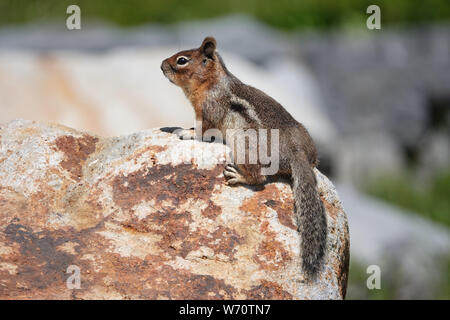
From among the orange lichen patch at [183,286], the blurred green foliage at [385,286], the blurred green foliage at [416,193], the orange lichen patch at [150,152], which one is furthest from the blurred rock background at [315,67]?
the orange lichen patch at [183,286]

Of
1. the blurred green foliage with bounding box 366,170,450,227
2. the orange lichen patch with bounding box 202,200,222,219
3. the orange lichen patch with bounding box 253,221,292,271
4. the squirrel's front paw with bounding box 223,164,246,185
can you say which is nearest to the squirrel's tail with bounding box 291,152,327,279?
the orange lichen patch with bounding box 253,221,292,271

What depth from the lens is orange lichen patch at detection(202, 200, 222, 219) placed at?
14.0 feet

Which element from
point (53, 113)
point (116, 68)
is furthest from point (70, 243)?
point (116, 68)

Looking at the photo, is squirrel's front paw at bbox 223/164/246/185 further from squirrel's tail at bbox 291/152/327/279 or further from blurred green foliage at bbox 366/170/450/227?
blurred green foliage at bbox 366/170/450/227

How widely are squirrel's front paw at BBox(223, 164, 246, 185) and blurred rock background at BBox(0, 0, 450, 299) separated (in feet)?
16.4

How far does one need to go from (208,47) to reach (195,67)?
0.21 meters

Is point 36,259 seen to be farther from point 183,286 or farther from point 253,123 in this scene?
point 253,123

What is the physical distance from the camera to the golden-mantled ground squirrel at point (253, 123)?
4.19 m

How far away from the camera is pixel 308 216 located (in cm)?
422

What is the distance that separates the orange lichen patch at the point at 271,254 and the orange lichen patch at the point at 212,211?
36 centimetres

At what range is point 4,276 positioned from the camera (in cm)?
383

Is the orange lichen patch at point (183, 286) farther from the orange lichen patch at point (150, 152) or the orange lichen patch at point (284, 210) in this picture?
the orange lichen patch at point (150, 152)
